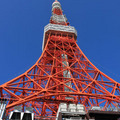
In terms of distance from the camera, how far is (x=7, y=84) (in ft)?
46.8

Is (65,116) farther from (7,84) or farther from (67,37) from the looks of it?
(67,37)

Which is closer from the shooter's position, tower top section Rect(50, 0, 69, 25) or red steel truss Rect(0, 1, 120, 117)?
red steel truss Rect(0, 1, 120, 117)

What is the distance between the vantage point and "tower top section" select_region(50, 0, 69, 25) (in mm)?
27058

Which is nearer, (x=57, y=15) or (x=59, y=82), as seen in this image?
(x=59, y=82)

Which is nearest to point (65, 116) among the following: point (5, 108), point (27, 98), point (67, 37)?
point (27, 98)

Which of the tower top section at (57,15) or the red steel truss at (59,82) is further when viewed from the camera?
the tower top section at (57,15)

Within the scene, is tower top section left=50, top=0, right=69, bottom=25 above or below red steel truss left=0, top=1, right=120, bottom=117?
above

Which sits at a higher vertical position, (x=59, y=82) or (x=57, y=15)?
(x=57, y=15)

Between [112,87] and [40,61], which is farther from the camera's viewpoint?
[40,61]

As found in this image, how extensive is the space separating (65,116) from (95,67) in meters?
7.60

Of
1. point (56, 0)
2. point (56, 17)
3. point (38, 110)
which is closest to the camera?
point (38, 110)

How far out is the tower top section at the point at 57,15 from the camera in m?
27.1

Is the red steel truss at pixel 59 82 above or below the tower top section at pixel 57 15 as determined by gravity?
below

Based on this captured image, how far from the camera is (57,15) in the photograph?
29469 millimetres
